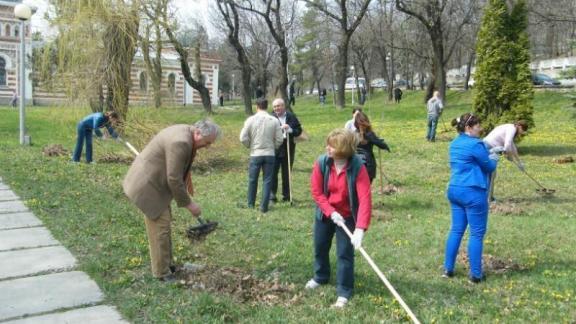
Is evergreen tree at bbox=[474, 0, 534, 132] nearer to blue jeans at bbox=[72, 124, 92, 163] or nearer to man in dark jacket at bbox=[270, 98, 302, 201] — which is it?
man in dark jacket at bbox=[270, 98, 302, 201]

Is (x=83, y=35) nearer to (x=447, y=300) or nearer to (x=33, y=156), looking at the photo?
(x=33, y=156)

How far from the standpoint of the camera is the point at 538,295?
17.1ft

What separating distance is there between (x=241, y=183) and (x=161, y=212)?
6378mm

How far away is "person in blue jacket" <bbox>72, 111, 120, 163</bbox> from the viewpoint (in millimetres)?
12047

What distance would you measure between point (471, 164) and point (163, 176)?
2982 mm

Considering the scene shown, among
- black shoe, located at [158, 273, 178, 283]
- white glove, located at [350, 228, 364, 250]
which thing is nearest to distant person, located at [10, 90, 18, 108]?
black shoe, located at [158, 273, 178, 283]

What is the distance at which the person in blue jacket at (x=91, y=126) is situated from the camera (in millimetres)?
12047

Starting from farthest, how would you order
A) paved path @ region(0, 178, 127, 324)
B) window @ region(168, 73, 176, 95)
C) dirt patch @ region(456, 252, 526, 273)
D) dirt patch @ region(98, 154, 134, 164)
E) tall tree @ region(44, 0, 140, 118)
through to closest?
dirt patch @ region(98, 154, 134, 164) < window @ region(168, 73, 176, 95) < tall tree @ region(44, 0, 140, 118) < dirt patch @ region(456, 252, 526, 273) < paved path @ region(0, 178, 127, 324)

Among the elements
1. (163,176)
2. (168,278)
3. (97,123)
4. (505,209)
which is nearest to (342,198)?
(163,176)

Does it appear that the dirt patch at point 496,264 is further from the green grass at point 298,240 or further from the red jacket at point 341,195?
the red jacket at point 341,195

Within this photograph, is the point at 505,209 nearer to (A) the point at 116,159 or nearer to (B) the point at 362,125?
(B) the point at 362,125

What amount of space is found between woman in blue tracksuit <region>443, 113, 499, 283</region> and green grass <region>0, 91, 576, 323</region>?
14.5 inches

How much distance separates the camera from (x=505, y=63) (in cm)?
1559

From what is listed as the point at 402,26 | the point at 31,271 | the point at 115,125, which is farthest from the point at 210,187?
the point at 402,26
